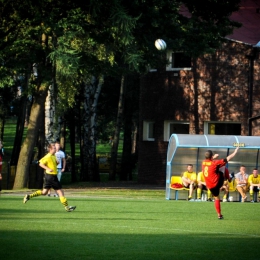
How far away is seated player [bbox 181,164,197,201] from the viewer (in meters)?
33.7

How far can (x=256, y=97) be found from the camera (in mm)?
45750

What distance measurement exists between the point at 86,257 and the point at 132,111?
1885 inches

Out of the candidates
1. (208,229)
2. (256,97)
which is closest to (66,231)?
(208,229)

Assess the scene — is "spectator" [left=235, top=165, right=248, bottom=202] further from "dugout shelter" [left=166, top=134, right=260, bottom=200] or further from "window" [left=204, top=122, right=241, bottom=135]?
"window" [left=204, top=122, right=241, bottom=135]

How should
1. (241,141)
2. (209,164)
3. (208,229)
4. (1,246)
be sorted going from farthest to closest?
1. (241,141)
2. (209,164)
3. (208,229)
4. (1,246)

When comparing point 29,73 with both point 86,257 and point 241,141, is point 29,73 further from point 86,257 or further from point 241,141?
point 86,257

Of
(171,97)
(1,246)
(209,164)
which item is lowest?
(1,246)

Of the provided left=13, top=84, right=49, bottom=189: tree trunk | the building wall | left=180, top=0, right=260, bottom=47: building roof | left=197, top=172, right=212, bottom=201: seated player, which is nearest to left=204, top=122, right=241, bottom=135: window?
the building wall

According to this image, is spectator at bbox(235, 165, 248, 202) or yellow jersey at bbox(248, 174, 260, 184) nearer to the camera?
spectator at bbox(235, 165, 248, 202)

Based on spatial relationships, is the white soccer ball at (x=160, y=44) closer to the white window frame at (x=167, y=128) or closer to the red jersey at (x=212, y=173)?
the white window frame at (x=167, y=128)

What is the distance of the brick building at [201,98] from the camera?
45906 mm

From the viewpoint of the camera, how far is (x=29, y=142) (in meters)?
40.6

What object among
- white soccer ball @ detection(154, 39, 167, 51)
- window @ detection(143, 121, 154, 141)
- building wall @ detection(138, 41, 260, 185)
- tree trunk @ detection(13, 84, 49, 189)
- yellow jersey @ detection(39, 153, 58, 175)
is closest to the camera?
yellow jersey @ detection(39, 153, 58, 175)

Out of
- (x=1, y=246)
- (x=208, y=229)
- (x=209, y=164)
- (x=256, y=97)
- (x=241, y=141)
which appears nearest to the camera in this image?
(x=1, y=246)
